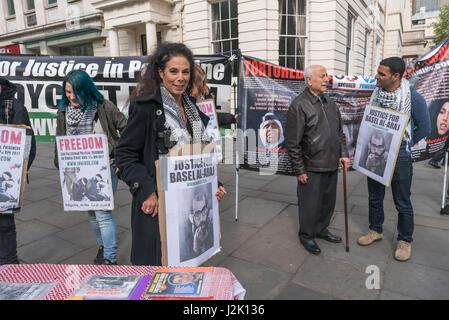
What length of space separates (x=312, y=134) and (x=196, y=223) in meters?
1.88

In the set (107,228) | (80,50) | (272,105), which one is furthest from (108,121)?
(80,50)

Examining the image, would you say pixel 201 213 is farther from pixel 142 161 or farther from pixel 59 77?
pixel 59 77

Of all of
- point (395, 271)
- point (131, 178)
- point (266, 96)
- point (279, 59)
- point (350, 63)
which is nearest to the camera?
point (131, 178)

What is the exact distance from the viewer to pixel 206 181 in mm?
1948

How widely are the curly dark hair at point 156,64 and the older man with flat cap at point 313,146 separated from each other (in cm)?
162

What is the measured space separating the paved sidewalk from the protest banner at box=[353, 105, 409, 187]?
871 mm

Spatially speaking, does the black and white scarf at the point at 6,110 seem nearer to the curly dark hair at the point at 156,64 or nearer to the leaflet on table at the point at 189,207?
the curly dark hair at the point at 156,64

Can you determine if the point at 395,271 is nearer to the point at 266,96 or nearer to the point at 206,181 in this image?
the point at 206,181

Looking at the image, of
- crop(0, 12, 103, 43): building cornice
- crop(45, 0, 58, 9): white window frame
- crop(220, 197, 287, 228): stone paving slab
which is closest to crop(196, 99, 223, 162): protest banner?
crop(220, 197, 287, 228): stone paving slab

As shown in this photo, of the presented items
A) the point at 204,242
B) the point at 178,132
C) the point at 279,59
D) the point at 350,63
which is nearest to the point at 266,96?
the point at 178,132

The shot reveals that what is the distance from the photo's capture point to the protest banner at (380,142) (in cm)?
305

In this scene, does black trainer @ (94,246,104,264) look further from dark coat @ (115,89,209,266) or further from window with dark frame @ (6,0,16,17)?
→ window with dark frame @ (6,0,16,17)
